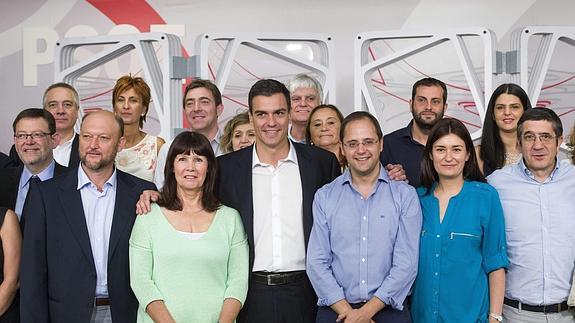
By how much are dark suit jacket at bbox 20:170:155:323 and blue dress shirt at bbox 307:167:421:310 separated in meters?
0.74

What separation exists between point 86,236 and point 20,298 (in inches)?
13.8

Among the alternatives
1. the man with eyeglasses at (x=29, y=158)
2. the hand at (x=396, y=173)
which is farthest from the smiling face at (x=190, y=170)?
the hand at (x=396, y=173)

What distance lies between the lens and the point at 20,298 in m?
2.96

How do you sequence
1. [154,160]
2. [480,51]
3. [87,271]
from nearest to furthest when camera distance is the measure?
[87,271] → [154,160] → [480,51]

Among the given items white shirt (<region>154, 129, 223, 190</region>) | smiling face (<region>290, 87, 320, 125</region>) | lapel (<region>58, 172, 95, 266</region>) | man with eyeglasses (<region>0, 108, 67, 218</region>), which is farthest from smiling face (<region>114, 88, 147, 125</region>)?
lapel (<region>58, 172, 95, 266</region>)

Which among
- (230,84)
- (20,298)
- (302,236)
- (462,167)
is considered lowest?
(20,298)

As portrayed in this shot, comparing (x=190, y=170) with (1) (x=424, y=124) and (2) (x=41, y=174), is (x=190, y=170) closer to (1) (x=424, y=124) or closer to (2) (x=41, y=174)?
(2) (x=41, y=174)

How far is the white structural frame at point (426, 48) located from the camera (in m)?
4.14

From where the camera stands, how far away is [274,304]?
3041mm

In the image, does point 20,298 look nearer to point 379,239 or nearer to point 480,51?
point 379,239

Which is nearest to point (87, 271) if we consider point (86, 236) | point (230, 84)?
point (86, 236)

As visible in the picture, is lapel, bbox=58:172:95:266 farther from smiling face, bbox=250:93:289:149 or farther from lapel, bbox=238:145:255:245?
smiling face, bbox=250:93:289:149

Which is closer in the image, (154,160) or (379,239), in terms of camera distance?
(379,239)

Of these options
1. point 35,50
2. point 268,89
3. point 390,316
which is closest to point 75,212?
point 268,89
